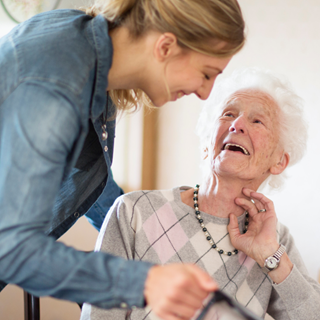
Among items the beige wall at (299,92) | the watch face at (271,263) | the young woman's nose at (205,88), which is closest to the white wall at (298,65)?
the beige wall at (299,92)

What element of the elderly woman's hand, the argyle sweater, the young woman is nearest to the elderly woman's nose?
the elderly woman's hand

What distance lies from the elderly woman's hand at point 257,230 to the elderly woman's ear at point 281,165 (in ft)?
0.45

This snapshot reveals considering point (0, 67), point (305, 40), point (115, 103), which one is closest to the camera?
point (0, 67)

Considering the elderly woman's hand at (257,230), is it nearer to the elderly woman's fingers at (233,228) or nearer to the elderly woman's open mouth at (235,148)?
the elderly woman's fingers at (233,228)

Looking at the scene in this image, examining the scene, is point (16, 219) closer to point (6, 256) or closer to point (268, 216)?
point (6, 256)

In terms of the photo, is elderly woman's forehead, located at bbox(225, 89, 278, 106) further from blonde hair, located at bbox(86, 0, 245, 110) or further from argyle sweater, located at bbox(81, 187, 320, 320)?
blonde hair, located at bbox(86, 0, 245, 110)

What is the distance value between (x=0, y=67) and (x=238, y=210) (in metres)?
1.01

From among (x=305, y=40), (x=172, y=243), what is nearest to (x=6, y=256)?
(x=172, y=243)

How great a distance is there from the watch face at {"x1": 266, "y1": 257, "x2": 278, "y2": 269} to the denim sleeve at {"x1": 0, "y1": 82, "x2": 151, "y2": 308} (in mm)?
747

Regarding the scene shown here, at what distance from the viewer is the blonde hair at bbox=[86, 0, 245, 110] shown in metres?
0.78

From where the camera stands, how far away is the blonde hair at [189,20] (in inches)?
30.6

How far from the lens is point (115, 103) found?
1.17 meters

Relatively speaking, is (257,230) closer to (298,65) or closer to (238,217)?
(238,217)

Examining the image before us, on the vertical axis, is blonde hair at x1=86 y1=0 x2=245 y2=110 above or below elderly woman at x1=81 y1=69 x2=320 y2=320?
above
